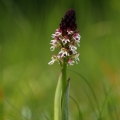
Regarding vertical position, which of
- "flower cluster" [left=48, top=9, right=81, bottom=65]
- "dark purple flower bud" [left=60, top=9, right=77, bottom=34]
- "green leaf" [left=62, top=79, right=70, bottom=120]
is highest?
"dark purple flower bud" [left=60, top=9, right=77, bottom=34]

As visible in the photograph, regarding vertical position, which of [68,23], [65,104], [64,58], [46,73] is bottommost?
[65,104]

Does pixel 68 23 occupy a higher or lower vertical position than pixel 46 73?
lower

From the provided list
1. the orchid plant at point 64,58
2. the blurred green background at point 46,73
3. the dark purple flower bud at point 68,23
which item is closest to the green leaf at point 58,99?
the orchid plant at point 64,58

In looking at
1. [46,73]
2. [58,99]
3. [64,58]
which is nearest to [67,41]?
[64,58]

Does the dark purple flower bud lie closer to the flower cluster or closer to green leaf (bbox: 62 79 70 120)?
the flower cluster

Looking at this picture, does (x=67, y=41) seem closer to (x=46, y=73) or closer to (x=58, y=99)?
(x=58, y=99)

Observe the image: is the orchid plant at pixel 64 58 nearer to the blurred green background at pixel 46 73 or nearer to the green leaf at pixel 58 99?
the green leaf at pixel 58 99

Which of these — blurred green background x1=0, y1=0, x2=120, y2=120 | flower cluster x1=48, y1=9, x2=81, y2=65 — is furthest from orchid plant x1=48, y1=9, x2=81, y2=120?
blurred green background x1=0, y1=0, x2=120, y2=120

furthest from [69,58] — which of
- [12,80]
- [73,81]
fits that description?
[73,81]

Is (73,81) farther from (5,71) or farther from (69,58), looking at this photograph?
(69,58)
